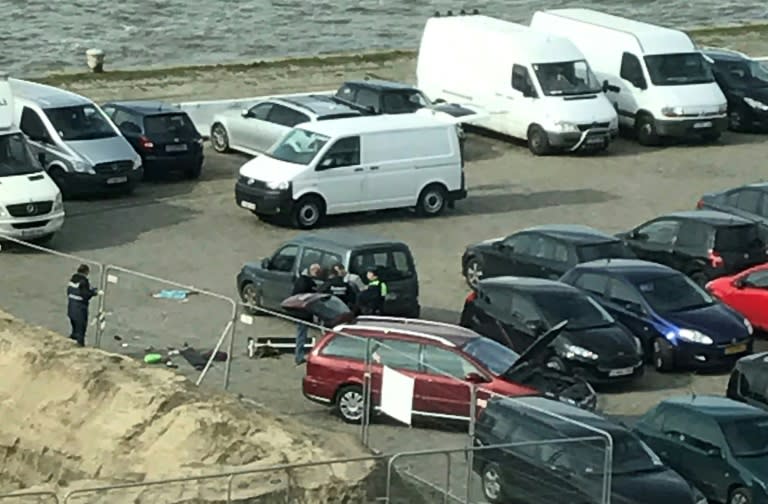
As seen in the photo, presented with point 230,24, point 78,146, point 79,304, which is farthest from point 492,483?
point 230,24

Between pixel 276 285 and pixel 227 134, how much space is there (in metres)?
11.9

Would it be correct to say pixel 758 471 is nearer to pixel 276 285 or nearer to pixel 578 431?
pixel 578 431

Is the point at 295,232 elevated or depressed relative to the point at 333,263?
depressed

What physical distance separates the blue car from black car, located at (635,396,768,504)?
407 centimetres

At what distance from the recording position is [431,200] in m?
34.1

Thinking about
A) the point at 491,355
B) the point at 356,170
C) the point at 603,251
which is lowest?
the point at 356,170

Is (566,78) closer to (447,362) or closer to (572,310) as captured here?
(572,310)

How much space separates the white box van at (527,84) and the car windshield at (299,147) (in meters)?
7.00

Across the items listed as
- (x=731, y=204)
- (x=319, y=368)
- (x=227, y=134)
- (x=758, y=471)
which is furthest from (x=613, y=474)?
(x=227, y=134)

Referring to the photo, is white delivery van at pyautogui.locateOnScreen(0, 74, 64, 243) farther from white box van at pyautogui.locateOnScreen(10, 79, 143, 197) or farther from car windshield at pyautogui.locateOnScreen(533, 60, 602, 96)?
car windshield at pyautogui.locateOnScreen(533, 60, 602, 96)

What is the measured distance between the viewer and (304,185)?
3272 centimetres

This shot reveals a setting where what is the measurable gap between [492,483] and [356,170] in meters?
16.0

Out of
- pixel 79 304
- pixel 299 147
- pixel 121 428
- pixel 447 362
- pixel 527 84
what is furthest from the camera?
pixel 527 84

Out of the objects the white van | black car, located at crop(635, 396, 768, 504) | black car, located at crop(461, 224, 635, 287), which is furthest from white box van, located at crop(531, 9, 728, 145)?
black car, located at crop(635, 396, 768, 504)
